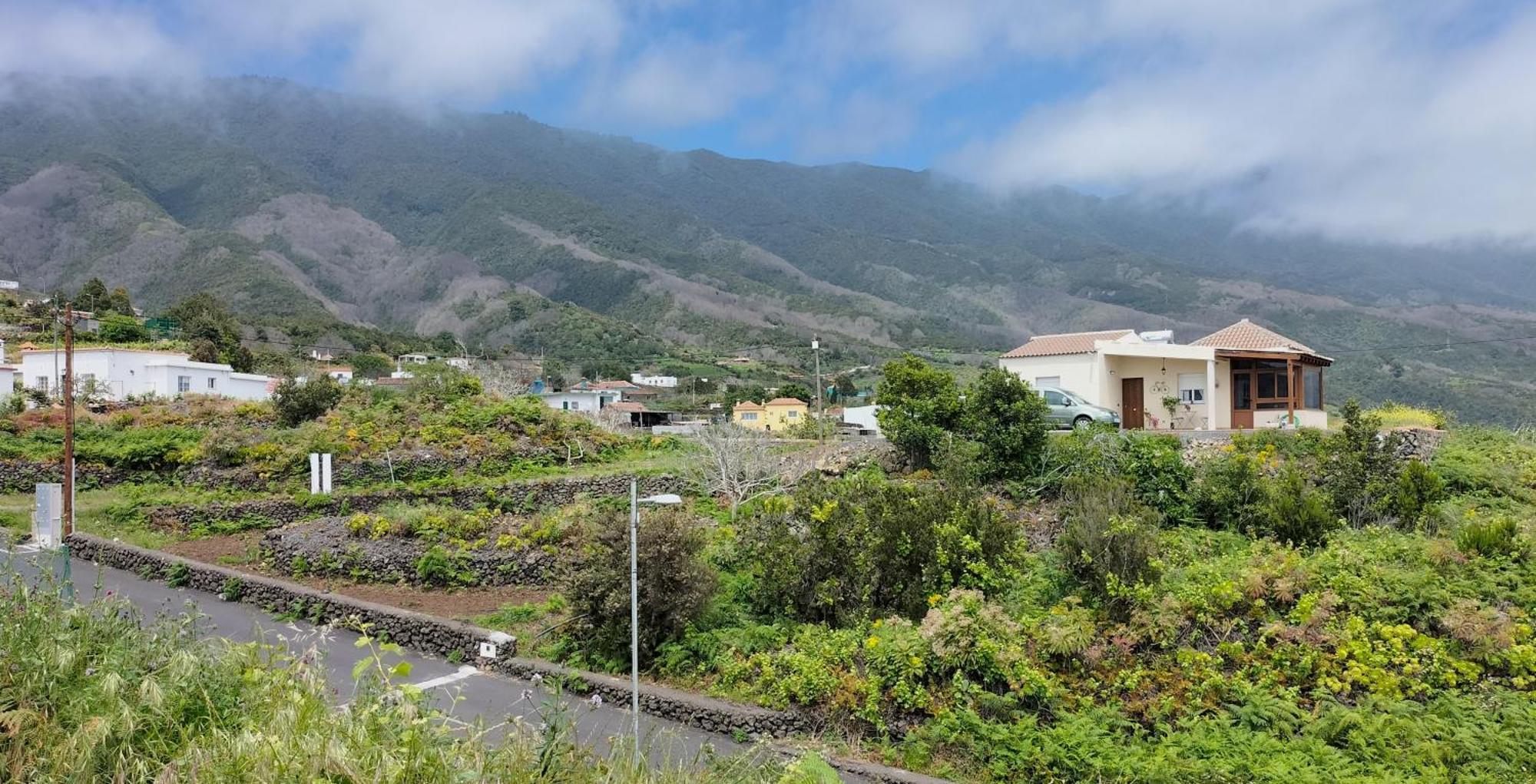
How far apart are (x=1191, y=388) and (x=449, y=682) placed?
1858 centimetres

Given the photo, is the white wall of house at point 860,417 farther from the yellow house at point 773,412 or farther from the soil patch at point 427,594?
the soil patch at point 427,594

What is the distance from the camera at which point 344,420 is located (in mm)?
25375

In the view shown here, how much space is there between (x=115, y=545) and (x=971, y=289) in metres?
157

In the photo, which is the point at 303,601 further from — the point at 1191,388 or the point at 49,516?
the point at 1191,388

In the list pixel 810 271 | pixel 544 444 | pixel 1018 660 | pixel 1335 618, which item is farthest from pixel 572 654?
pixel 810 271

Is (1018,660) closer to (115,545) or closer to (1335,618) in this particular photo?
(1335,618)

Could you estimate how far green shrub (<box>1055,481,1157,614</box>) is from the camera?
9875 millimetres

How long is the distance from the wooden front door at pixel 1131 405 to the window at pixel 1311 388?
3.67 meters

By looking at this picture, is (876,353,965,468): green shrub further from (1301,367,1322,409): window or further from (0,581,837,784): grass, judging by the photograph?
(0,581,837,784): grass

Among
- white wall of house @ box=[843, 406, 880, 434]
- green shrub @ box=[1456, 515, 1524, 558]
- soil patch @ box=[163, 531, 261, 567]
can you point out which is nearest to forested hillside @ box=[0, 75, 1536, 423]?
white wall of house @ box=[843, 406, 880, 434]

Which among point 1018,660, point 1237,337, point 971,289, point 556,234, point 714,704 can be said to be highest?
point 556,234

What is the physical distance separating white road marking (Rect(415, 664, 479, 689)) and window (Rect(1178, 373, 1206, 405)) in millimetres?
18029

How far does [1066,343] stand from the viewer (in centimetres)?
2342

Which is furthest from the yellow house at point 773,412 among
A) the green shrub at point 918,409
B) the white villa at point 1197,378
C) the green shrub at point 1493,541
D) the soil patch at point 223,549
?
the green shrub at point 1493,541
